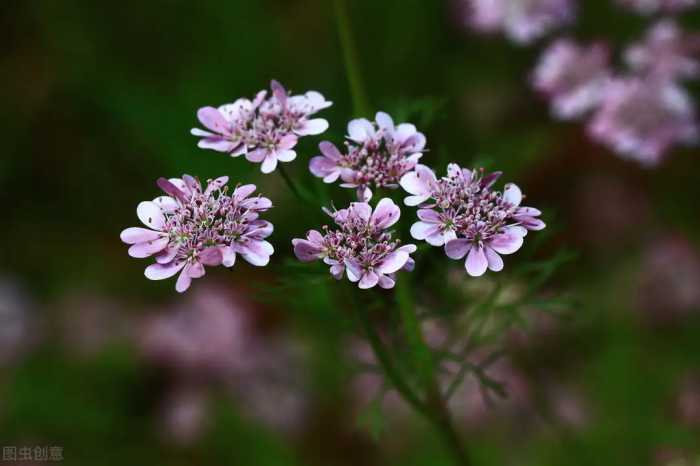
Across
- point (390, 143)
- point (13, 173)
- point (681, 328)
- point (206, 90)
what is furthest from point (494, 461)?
point (13, 173)

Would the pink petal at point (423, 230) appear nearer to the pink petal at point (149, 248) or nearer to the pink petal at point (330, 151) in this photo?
the pink petal at point (330, 151)

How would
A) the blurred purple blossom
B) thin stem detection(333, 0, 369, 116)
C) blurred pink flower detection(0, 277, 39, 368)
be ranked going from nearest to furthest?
thin stem detection(333, 0, 369, 116) < the blurred purple blossom < blurred pink flower detection(0, 277, 39, 368)

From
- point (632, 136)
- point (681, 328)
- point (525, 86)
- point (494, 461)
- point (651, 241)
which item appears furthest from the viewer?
point (525, 86)

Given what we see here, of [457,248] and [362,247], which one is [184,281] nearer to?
[362,247]

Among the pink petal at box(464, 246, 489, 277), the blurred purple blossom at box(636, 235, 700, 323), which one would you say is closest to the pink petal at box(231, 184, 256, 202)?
the pink petal at box(464, 246, 489, 277)

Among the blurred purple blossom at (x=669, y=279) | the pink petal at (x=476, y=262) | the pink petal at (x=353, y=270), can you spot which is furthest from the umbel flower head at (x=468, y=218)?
the blurred purple blossom at (x=669, y=279)

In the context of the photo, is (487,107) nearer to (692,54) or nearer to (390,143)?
(692,54)

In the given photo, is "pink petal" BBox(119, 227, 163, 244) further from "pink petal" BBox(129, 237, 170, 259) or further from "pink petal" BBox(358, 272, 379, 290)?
"pink petal" BBox(358, 272, 379, 290)
